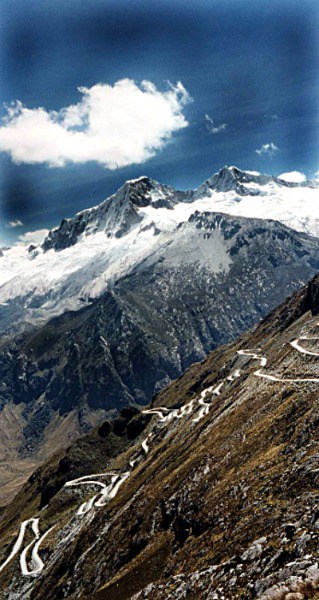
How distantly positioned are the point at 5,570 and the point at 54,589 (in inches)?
1993

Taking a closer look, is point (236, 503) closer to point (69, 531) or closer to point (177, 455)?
point (177, 455)

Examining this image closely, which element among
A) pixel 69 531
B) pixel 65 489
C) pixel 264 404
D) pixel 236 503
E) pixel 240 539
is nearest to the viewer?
pixel 240 539

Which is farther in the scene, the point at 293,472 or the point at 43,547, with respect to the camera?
the point at 43,547

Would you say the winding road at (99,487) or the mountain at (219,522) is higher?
the mountain at (219,522)

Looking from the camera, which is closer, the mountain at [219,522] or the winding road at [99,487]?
the mountain at [219,522]

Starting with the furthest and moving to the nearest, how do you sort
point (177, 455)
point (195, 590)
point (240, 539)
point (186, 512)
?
point (177, 455) < point (186, 512) < point (240, 539) < point (195, 590)

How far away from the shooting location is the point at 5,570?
12912 cm

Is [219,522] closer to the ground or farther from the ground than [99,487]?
farther from the ground

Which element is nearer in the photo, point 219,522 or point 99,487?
point 219,522

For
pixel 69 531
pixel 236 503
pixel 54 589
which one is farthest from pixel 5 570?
pixel 236 503

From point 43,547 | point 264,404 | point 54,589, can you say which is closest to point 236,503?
point 264,404

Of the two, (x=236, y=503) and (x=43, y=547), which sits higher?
(x=236, y=503)

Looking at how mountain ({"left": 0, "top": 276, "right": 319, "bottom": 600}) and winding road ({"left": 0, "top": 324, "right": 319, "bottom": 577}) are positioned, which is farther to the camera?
winding road ({"left": 0, "top": 324, "right": 319, "bottom": 577})

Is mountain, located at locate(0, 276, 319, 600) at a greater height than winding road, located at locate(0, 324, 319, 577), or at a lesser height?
greater
